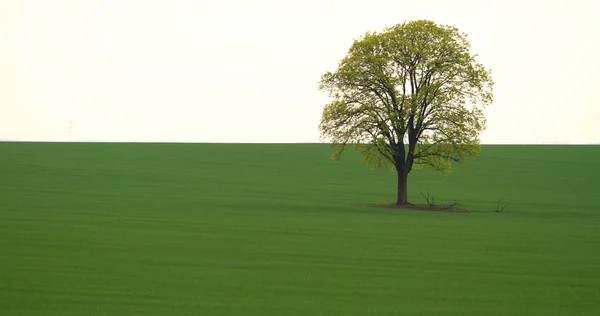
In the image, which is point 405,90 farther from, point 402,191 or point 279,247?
point 279,247

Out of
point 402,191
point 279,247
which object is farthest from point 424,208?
point 279,247

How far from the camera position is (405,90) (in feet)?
171

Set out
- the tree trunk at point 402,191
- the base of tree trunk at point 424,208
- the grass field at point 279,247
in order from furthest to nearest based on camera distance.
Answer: the tree trunk at point 402,191 < the base of tree trunk at point 424,208 < the grass field at point 279,247

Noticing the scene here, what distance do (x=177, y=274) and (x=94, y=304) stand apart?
175 inches

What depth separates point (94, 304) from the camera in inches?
720

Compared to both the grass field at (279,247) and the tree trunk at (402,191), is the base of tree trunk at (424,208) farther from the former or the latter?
the grass field at (279,247)

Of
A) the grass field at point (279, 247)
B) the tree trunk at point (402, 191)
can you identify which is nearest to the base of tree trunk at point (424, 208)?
the tree trunk at point (402, 191)

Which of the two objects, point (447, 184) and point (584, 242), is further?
point (447, 184)

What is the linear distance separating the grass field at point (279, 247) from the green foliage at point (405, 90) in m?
4.60

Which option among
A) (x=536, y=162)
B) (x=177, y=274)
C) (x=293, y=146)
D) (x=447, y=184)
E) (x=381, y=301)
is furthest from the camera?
(x=293, y=146)

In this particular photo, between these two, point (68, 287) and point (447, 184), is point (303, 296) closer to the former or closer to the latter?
point (68, 287)

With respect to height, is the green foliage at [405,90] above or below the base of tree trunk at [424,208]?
above

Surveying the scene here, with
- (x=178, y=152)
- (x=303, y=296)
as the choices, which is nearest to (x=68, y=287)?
(x=303, y=296)

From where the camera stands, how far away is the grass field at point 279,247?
19312 millimetres
